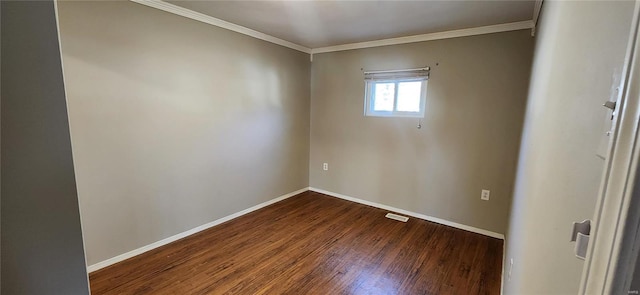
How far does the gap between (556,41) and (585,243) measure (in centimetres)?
93

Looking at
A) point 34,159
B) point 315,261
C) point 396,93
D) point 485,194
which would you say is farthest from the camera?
point 396,93

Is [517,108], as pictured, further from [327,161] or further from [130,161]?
[130,161]

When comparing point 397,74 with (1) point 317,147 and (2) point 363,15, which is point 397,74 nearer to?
(2) point 363,15

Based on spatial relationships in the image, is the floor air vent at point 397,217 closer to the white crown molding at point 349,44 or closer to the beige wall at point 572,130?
the white crown molding at point 349,44

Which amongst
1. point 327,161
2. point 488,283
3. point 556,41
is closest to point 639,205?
point 556,41

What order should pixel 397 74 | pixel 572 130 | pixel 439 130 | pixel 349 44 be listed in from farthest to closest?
pixel 349 44, pixel 397 74, pixel 439 130, pixel 572 130

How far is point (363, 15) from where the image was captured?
2.43 m

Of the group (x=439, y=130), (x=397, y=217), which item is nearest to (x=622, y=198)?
(x=439, y=130)

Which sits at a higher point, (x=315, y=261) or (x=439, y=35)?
(x=439, y=35)

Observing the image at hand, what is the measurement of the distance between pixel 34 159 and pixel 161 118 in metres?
2.06

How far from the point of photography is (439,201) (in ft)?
10.4

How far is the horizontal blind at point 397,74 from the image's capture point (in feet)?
10.1

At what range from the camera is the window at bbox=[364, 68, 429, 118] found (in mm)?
3141

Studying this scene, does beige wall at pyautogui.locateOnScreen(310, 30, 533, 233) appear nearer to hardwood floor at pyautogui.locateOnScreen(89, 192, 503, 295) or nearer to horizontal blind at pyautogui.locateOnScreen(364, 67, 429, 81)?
horizontal blind at pyautogui.locateOnScreen(364, 67, 429, 81)
